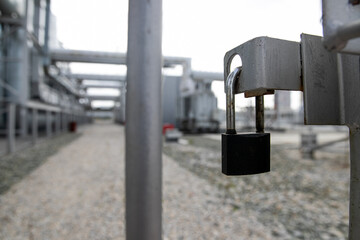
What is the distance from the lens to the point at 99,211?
1.38 m

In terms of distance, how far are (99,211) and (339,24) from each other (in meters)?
1.52

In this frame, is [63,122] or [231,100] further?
[63,122]

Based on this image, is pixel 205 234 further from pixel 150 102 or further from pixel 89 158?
pixel 89 158

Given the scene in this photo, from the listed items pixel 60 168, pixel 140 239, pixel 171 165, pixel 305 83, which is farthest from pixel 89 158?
pixel 305 83

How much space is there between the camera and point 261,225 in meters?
1.21

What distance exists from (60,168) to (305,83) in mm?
2782

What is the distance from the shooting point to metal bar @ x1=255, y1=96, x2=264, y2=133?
1.12 feet

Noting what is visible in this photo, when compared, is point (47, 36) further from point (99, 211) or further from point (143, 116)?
point (143, 116)

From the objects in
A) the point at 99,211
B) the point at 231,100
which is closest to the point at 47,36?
the point at 99,211

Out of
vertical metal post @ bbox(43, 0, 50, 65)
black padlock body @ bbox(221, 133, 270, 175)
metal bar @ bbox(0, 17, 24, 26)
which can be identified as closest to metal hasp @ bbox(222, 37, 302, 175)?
black padlock body @ bbox(221, 133, 270, 175)

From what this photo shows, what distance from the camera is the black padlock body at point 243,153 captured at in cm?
32

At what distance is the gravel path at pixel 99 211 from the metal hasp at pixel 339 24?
1.11 meters

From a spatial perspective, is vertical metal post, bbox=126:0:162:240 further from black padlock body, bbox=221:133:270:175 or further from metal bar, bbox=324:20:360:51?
metal bar, bbox=324:20:360:51

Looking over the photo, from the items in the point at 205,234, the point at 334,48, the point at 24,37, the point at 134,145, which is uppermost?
the point at 24,37
